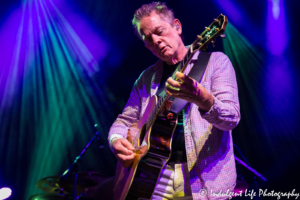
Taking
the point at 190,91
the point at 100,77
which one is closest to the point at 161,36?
the point at 190,91

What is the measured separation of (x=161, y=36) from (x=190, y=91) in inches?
47.8

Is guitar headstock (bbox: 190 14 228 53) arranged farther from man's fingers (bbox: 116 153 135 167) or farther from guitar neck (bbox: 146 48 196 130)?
man's fingers (bbox: 116 153 135 167)

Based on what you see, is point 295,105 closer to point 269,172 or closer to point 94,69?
point 269,172

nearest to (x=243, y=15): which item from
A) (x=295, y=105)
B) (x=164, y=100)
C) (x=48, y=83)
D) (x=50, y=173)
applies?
(x=295, y=105)

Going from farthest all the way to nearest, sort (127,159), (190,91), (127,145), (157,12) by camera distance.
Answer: (157,12) → (127,145) → (127,159) → (190,91)

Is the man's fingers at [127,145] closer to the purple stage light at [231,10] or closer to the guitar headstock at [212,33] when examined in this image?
the guitar headstock at [212,33]

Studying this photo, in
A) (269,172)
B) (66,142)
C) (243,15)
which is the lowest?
(269,172)

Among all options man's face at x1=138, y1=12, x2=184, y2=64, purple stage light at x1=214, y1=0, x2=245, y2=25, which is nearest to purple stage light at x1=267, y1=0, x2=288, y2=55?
purple stage light at x1=214, y1=0, x2=245, y2=25

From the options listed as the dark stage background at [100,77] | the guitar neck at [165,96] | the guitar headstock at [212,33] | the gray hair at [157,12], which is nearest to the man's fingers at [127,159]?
the guitar neck at [165,96]

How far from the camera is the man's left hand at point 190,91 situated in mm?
1398

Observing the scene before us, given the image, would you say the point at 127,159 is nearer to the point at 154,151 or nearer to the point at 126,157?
the point at 126,157

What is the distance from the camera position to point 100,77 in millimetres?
7312

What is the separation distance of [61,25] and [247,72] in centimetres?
571

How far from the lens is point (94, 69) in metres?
7.31
